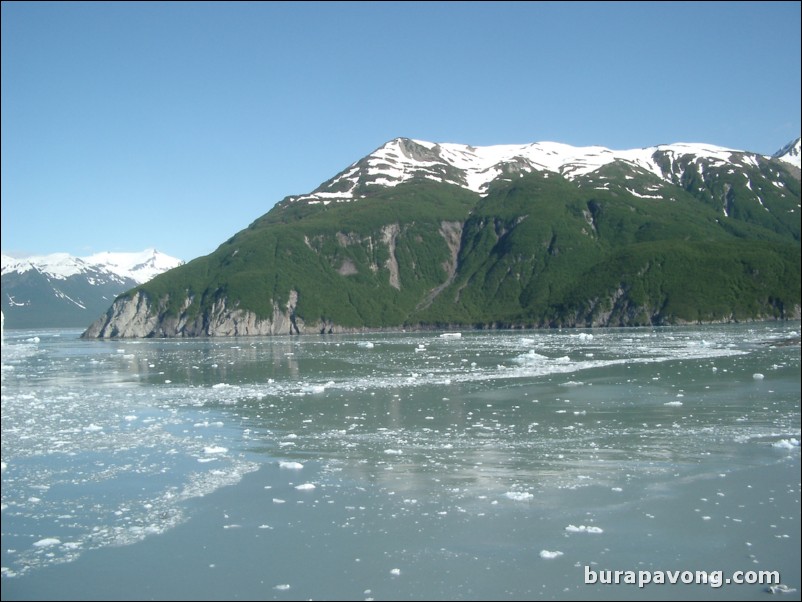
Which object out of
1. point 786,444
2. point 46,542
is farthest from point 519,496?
point 46,542

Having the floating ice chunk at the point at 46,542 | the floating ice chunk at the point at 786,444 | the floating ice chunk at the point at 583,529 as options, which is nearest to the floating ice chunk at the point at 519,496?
the floating ice chunk at the point at 583,529

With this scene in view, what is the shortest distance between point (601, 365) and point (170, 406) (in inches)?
1097

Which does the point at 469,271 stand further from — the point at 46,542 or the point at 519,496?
the point at 46,542

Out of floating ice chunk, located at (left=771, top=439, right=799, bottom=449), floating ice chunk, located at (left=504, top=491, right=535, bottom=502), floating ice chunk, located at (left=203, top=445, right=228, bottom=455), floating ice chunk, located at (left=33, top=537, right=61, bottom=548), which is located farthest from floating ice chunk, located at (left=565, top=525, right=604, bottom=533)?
floating ice chunk, located at (left=203, top=445, right=228, bottom=455)

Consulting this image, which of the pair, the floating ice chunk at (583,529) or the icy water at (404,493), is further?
the floating ice chunk at (583,529)

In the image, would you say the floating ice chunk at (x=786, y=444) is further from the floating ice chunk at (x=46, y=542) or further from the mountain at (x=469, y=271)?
the mountain at (x=469, y=271)

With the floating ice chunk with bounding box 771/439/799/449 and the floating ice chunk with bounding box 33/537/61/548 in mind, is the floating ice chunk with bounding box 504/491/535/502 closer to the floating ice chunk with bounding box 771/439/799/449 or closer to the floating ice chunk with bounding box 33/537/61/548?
the floating ice chunk with bounding box 771/439/799/449

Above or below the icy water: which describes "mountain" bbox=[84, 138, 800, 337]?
above

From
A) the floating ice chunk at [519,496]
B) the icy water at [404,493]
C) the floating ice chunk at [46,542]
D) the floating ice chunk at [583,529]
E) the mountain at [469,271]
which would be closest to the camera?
the icy water at [404,493]

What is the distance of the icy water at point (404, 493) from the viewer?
442 inches

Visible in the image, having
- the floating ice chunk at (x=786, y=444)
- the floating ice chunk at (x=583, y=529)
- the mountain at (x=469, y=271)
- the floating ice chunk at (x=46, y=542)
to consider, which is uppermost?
the mountain at (x=469, y=271)

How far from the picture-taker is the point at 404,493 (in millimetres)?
15977

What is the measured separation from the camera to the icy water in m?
11.2

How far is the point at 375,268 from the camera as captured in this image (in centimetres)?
18600
